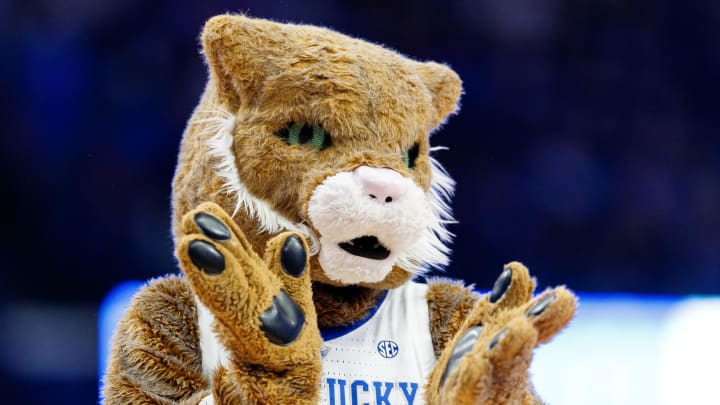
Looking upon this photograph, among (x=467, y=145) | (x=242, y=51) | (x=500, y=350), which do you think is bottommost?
(x=500, y=350)

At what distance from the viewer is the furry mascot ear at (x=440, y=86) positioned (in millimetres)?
901

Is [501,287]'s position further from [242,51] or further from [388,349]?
[242,51]

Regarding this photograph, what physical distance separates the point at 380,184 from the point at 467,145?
889 millimetres

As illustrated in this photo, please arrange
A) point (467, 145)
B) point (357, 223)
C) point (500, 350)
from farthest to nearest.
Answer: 1. point (467, 145)
2. point (357, 223)
3. point (500, 350)

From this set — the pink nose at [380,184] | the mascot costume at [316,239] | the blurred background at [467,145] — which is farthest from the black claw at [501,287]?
the blurred background at [467,145]

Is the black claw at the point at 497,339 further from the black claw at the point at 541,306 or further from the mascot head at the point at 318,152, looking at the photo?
the mascot head at the point at 318,152

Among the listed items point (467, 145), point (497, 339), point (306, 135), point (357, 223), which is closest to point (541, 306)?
point (497, 339)

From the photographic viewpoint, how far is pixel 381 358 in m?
0.82

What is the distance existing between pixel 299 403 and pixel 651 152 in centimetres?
124

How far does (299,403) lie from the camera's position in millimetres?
659

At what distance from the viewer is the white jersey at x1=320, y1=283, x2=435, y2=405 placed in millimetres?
800

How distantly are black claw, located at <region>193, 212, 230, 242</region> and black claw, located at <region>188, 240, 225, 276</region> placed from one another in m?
0.01

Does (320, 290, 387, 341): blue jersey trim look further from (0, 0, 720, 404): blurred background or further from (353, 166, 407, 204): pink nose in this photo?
(0, 0, 720, 404): blurred background

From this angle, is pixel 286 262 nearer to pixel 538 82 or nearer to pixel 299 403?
pixel 299 403
